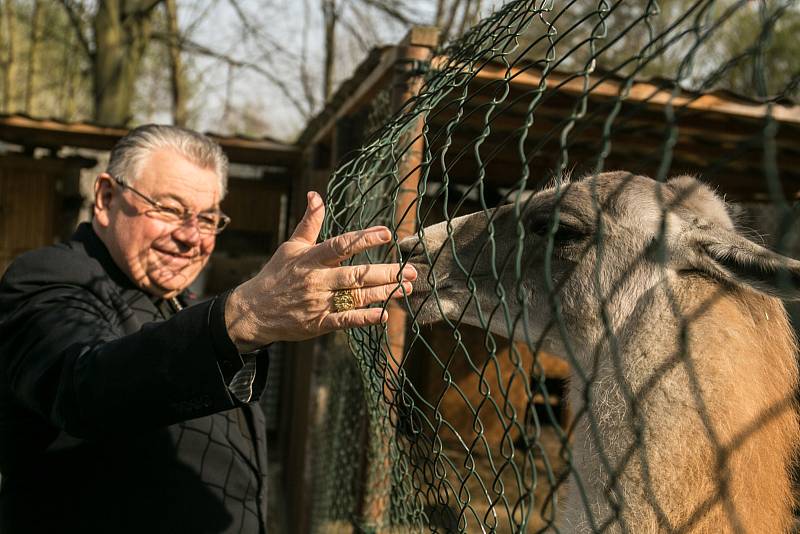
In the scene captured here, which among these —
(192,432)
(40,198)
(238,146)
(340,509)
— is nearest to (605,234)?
(192,432)

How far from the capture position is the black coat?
54.7 inches

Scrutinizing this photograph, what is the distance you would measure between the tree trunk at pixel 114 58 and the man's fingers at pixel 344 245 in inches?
422

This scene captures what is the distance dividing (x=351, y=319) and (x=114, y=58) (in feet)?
37.3

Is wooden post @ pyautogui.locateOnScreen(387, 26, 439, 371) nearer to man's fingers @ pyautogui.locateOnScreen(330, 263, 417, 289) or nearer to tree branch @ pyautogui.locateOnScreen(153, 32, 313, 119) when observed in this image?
man's fingers @ pyautogui.locateOnScreen(330, 263, 417, 289)

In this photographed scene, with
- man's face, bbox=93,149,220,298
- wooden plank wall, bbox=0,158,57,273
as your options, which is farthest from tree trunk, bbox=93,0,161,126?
man's face, bbox=93,149,220,298

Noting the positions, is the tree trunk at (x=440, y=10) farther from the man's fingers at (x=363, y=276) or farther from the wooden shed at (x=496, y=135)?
the man's fingers at (x=363, y=276)

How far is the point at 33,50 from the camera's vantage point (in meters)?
14.3

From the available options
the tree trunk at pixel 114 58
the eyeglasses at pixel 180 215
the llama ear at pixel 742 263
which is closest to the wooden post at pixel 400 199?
the eyeglasses at pixel 180 215

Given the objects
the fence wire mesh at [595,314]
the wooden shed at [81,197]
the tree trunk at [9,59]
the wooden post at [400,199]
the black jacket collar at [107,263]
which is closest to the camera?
the fence wire mesh at [595,314]

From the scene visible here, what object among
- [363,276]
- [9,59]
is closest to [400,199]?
[363,276]

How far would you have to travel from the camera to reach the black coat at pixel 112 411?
139cm

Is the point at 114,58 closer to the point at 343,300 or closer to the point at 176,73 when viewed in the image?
the point at 176,73

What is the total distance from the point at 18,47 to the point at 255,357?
54.3ft

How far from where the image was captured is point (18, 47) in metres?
14.8
